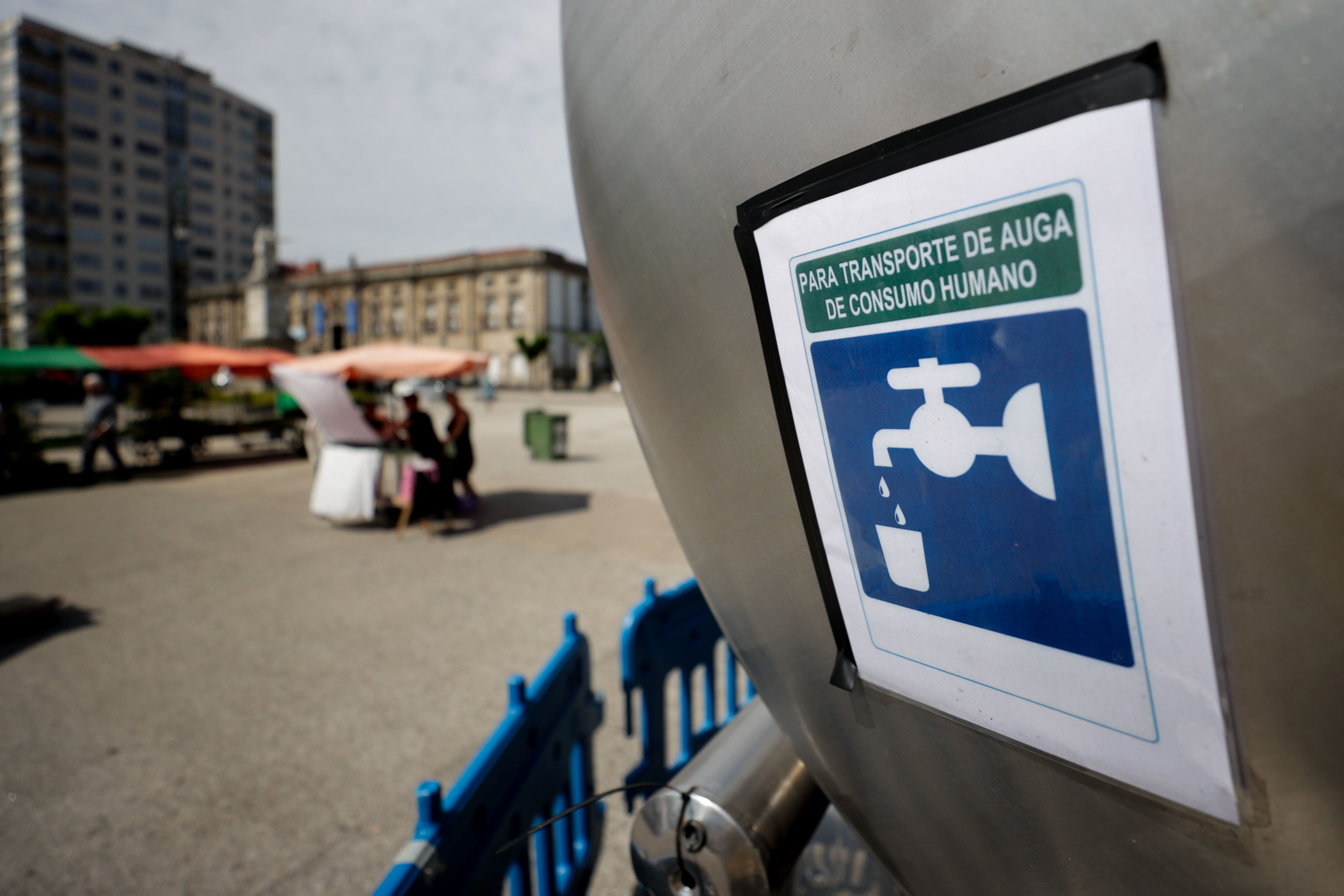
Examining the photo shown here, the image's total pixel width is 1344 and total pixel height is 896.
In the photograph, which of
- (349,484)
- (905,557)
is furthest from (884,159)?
(349,484)

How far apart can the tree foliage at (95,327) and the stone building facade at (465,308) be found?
676 cm

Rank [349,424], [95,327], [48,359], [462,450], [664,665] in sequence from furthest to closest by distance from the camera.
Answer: [95,327]
[48,359]
[462,450]
[349,424]
[664,665]

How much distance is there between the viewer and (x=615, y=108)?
92 cm

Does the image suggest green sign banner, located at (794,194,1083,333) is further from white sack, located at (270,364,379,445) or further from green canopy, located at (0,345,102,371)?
green canopy, located at (0,345,102,371)

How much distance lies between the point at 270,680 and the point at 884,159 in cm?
454

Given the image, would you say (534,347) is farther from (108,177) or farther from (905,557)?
(905,557)

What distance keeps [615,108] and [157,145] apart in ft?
273

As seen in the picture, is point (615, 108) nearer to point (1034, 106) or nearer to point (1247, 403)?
point (1034, 106)

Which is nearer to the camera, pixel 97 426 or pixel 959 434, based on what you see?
pixel 959 434

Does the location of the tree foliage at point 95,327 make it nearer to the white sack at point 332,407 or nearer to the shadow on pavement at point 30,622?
the white sack at point 332,407

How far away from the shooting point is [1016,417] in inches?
22.7

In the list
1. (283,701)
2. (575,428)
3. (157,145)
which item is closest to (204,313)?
(157,145)

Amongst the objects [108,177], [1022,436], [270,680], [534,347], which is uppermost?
[108,177]

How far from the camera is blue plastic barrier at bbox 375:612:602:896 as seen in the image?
131cm
